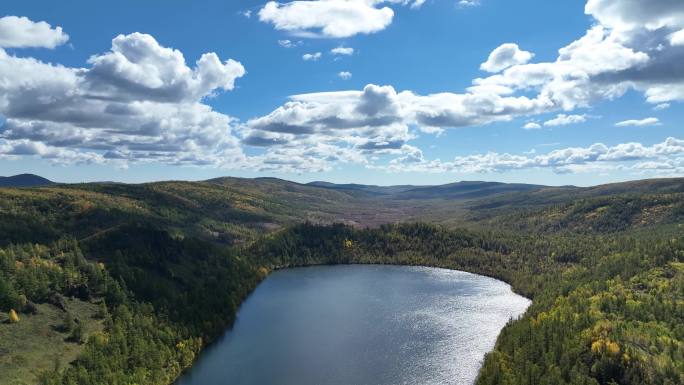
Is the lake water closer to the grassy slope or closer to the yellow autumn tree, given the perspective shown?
the grassy slope

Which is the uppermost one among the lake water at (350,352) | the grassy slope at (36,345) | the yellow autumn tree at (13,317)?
the yellow autumn tree at (13,317)

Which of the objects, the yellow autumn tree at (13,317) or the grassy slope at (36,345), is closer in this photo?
the grassy slope at (36,345)

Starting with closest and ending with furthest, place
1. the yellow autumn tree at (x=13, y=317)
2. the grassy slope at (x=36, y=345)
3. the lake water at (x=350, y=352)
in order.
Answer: the grassy slope at (x=36, y=345) → the yellow autumn tree at (x=13, y=317) → the lake water at (x=350, y=352)

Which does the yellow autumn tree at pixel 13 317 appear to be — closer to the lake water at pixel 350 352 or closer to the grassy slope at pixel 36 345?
the grassy slope at pixel 36 345

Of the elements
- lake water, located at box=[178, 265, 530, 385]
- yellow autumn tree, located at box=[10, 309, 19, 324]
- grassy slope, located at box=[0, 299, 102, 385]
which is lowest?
lake water, located at box=[178, 265, 530, 385]

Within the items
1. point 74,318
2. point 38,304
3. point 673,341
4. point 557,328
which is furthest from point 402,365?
point 38,304

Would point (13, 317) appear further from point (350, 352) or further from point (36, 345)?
point (350, 352)

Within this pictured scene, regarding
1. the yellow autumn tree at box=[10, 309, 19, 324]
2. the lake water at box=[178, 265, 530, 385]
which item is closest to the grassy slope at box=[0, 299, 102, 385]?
the yellow autumn tree at box=[10, 309, 19, 324]

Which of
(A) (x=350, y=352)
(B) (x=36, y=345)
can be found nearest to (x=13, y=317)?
(B) (x=36, y=345)

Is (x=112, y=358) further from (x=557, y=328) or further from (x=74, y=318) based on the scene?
(x=557, y=328)

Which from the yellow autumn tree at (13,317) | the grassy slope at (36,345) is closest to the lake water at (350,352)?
the grassy slope at (36,345)

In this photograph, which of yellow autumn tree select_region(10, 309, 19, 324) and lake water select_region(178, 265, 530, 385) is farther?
lake water select_region(178, 265, 530, 385)
